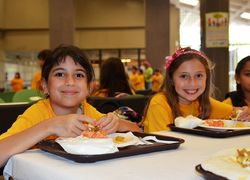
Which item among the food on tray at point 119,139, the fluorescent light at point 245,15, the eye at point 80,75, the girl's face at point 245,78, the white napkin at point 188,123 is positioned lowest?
→ the white napkin at point 188,123

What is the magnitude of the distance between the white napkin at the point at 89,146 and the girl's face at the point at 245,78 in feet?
6.73

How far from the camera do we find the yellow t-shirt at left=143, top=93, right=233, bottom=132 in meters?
2.10

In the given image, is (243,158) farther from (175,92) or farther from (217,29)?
(217,29)

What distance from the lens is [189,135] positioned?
1535mm

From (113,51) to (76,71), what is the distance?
15.8 metres

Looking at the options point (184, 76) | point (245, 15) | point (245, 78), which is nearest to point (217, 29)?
point (245, 78)

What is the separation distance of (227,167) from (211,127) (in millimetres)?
761

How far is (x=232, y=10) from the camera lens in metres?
15.5

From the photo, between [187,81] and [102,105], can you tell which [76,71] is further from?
[102,105]

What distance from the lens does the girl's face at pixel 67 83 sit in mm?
1848

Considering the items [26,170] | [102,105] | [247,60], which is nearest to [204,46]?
[247,60]

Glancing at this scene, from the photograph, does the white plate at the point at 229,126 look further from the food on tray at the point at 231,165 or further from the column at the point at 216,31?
the column at the point at 216,31

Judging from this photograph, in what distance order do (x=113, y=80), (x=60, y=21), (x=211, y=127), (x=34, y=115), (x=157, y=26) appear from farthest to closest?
(x=157, y=26)
(x=60, y=21)
(x=113, y=80)
(x=34, y=115)
(x=211, y=127)

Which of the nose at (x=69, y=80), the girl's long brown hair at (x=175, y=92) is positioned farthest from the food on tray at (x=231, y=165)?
the girl's long brown hair at (x=175, y=92)
